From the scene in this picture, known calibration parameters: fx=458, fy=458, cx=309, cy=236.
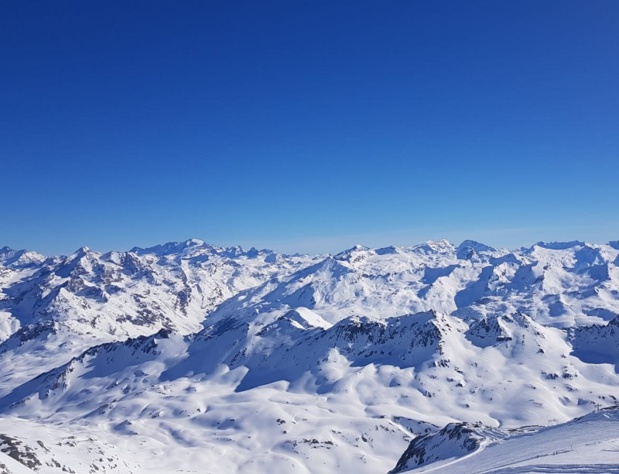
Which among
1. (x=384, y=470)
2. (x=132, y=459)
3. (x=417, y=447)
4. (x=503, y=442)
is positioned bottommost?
(x=384, y=470)

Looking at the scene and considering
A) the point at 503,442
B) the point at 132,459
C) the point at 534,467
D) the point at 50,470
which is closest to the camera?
the point at 534,467

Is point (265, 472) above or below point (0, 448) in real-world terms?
below

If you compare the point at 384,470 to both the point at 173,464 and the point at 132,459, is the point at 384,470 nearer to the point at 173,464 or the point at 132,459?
the point at 173,464

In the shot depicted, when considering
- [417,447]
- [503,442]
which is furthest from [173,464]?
[503,442]

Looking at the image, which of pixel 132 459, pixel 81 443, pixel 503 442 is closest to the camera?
pixel 503 442

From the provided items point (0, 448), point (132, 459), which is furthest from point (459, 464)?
point (132, 459)

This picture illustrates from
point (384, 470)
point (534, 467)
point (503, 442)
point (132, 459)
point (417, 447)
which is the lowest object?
point (384, 470)

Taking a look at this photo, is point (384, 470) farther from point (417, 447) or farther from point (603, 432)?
point (603, 432)

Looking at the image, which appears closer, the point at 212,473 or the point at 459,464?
the point at 459,464

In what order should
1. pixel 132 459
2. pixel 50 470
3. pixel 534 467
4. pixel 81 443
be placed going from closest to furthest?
1. pixel 534 467
2. pixel 50 470
3. pixel 81 443
4. pixel 132 459
